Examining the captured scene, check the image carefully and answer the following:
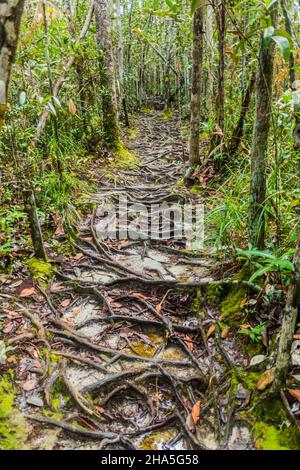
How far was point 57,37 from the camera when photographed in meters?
7.00

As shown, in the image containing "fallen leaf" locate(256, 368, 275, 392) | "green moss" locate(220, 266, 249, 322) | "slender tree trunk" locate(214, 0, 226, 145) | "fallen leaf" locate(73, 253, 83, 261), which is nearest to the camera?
"fallen leaf" locate(256, 368, 275, 392)

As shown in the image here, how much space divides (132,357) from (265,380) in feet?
3.66

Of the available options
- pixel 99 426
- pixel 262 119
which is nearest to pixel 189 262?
pixel 262 119

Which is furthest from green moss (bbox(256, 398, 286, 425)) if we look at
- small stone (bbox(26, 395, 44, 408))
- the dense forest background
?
small stone (bbox(26, 395, 44, 408))

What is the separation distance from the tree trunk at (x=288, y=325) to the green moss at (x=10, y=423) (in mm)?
1697

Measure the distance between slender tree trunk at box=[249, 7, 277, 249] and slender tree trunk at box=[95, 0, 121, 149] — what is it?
6337 millimetres

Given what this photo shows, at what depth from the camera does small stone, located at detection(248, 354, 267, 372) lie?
9.05 ft

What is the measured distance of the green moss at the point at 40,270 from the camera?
4.05m

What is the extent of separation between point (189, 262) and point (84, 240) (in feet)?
4.81

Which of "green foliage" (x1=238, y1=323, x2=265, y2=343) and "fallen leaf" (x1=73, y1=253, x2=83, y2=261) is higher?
"green foliage" (x1=238, y1=323, x2=265, y2=343)

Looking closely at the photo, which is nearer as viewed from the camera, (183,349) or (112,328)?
(183,349)

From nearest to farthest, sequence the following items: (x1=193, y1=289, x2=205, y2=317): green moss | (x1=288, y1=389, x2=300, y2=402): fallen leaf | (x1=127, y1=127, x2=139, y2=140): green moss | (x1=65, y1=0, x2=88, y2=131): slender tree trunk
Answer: (x1=288, y1=389, x2=300, y2=402): fallen leaf, (x1=193, y1=289, x2=205, y2=317): green moss, (x1=65, y1=0, x2=88, y2=131): slender tree trunk, (x1=127, y1=127, x2=139, y2=140): green moss

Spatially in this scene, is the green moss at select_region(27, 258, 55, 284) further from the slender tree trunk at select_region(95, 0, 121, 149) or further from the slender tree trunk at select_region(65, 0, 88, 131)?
the slender tree trunk at select_region(95, 0, 121, 149)
